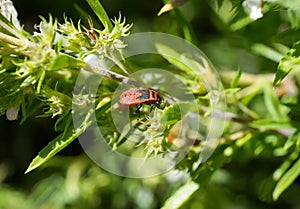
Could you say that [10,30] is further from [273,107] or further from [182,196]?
[273,107]

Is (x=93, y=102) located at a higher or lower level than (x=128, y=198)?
higher

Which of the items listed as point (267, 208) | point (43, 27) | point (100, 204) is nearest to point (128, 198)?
point (100, 204)

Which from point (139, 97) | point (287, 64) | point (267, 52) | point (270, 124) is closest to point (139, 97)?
point (139, 97)

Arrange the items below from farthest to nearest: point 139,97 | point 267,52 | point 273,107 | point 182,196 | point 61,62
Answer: point 267,52 → point 273,107 → point 182,196 → point 139,97 → point 61,62

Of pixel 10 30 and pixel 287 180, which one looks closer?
pixel 10 30

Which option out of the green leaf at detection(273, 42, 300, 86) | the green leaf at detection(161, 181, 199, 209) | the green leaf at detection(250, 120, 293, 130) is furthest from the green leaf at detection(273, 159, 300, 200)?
the green leaf at detection(273, 42, 300, 86)

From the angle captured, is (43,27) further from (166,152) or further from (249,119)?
(249,119)
